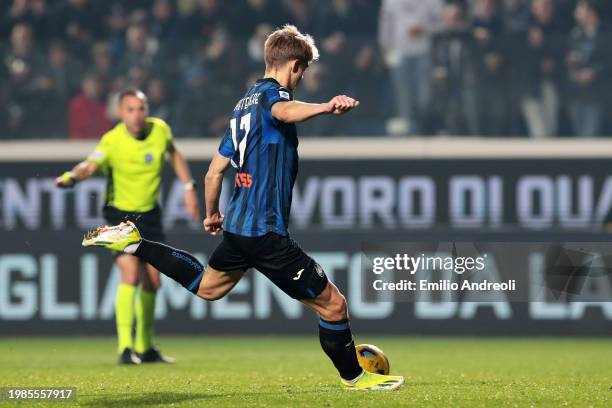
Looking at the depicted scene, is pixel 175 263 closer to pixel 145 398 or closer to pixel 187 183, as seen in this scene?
pixel 145 398

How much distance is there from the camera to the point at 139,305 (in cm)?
1011

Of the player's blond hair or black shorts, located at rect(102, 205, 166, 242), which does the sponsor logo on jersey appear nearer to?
the player's blond hair

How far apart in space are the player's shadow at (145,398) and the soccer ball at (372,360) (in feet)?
3.27

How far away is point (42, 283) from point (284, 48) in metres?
7.34

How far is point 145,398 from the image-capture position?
6.77m

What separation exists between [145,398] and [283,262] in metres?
1.03

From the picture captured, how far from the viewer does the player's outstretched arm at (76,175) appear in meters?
9.44

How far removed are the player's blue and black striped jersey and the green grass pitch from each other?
37.0 inches

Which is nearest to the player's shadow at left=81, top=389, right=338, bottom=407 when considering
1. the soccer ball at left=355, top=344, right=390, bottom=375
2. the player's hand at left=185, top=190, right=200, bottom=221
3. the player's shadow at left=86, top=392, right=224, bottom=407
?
the player's shadow at left=86, top=392, right=224, bottom=407

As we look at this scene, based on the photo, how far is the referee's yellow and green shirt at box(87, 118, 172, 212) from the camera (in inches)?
398

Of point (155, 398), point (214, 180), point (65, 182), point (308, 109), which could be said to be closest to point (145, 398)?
point (155, 398)

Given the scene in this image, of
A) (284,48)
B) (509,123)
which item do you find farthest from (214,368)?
(509,123)

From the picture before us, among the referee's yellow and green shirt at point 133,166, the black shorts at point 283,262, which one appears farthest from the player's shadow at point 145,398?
the referee's yellow and green shirt at point 133,166

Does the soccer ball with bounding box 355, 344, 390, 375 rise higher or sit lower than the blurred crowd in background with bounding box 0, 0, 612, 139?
lower
